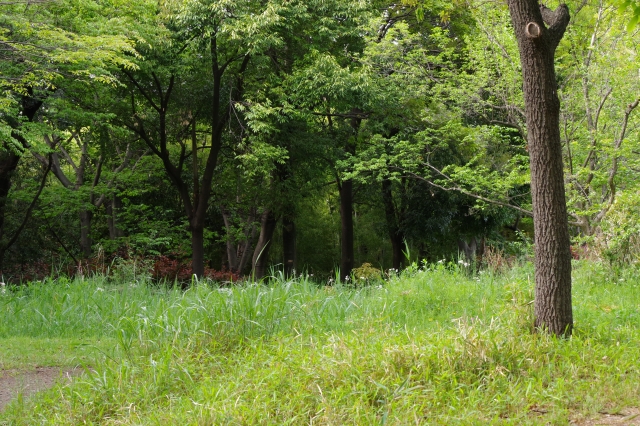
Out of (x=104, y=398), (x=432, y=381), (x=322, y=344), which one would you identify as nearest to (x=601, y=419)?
(x=432, y=381)

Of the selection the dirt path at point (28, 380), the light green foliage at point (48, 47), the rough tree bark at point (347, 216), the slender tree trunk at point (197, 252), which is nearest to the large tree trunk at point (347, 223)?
the rough tree bark at point (347, 216)

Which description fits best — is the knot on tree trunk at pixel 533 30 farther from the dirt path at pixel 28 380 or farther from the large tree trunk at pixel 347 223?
the large tree trunk at pixel 347 223

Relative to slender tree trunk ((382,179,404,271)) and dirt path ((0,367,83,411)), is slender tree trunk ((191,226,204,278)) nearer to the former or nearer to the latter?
slender tree trunk ((382,179,404,271))

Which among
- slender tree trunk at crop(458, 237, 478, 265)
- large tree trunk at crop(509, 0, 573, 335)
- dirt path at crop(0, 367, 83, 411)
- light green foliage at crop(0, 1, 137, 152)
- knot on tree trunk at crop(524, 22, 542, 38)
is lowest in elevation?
slender tree trunk at crop(458, 237, 478, 265)

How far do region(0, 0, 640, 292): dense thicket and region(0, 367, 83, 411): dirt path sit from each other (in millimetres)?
4241

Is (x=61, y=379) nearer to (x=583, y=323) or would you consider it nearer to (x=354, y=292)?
(x=354, y=292)

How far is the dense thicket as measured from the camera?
11.0 metres

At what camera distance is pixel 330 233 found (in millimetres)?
30891

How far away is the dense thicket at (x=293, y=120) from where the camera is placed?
11039 mm

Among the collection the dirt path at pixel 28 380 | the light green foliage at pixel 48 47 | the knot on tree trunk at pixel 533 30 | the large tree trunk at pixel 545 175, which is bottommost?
the dirt path at pixel 28 380

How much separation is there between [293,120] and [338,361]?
45.2ft

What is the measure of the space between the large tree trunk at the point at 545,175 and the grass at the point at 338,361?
0.87 ft

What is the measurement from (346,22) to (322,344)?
13.1 meters

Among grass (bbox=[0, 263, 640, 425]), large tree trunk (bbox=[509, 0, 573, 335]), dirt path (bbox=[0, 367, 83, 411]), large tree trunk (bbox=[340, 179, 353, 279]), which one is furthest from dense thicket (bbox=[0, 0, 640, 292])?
dirt path (bbox=[0, 367, 83, 411])
